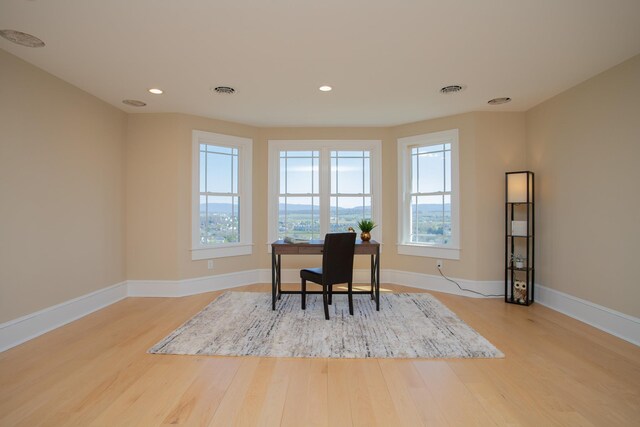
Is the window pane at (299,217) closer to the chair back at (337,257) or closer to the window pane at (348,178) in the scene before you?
the window pane at (348,178)

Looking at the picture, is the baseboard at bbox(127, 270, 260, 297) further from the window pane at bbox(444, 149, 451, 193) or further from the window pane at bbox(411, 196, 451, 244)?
the window pane at bbox(444, 149, 451, 193)

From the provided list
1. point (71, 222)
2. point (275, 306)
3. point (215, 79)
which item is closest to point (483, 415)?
point (275, 306)

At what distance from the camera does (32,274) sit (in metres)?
3.11

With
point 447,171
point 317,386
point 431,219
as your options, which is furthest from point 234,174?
point 317,386

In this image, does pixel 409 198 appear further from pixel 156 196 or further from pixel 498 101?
pixel 156 196

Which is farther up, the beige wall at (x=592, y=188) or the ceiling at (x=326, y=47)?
the ceiling at (x=326, y=47)

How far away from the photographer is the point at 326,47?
9.11 ft

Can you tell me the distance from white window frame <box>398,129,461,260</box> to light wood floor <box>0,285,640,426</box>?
1.82 metres

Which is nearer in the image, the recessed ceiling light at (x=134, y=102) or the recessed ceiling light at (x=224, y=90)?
the recessed ceiling light at (x=224, y=90)

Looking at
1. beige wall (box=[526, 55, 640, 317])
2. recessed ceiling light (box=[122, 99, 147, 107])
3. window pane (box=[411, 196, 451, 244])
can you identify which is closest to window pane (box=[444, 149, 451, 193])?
window pane (box=[411, 196, 451, 244])

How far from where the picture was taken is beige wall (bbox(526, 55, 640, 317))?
9.93 feet

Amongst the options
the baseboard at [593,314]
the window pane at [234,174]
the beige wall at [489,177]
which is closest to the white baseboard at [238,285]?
the baseboard at [593,314]

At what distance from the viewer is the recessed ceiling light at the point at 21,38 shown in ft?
8.32

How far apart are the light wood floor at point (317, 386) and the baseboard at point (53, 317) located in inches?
5.1
